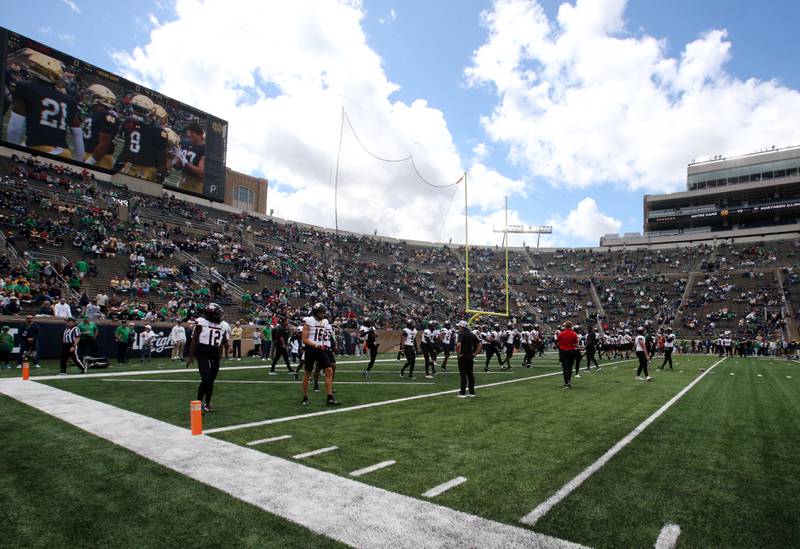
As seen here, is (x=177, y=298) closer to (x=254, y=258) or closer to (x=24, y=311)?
(x=24, y=311)

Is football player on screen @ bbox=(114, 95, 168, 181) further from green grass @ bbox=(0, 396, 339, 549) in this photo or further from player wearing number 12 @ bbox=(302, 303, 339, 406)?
green grass @ bbox=(0, 396, 339, 549)

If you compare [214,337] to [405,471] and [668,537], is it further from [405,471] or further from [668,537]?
[668,537]

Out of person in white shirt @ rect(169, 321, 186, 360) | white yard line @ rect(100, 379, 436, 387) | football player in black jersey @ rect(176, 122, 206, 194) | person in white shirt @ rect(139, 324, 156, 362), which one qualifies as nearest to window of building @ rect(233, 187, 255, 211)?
football player in black jersey @ rect(176, 122, 206, 194)

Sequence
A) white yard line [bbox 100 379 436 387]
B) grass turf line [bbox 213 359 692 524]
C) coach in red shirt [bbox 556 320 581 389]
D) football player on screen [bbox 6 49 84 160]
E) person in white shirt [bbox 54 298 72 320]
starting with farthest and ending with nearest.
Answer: football player on screen [bbox 6 49 84 160] → person in white shirt [bbox 54 298 72 320] → coach in red shirt [bbox 556 320 581 389] → white yard line [bbox 100 379 436 387] → grass turf line [bbox 213 359 692 524]

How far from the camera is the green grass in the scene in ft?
10.7

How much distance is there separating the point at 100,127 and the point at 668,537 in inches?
1411

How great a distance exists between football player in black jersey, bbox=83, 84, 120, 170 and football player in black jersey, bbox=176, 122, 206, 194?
459cm

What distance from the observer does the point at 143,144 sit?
105ft

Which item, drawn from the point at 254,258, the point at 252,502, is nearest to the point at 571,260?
the point at 254,258

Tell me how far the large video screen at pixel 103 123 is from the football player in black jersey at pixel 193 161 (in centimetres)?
7

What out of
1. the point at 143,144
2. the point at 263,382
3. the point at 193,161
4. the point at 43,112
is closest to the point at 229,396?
the point at 263,382

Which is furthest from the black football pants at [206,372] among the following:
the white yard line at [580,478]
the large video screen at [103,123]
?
the large video screen at [103,123]

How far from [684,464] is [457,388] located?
22.2 ft

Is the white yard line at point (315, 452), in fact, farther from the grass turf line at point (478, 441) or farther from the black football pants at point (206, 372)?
the black football pants at point (206, 372)
